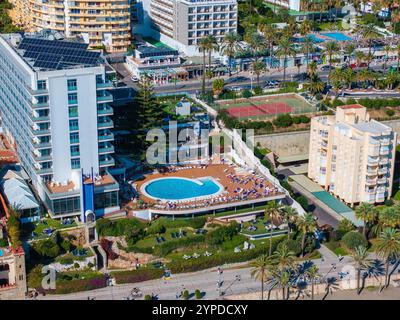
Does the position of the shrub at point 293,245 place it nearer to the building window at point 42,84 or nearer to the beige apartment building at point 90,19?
the building window at point 42,84

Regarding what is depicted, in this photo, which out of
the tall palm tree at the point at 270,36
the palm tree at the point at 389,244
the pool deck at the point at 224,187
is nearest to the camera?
the palm tree at the point at 389,244

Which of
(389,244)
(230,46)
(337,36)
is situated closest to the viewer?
(389,244)

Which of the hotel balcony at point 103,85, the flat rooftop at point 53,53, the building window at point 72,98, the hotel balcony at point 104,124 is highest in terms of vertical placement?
the flat rooftop at point 53,53

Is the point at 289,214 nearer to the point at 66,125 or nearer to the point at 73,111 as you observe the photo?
the point at 73,111

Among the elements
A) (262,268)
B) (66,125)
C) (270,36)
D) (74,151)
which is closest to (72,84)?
(66,125)

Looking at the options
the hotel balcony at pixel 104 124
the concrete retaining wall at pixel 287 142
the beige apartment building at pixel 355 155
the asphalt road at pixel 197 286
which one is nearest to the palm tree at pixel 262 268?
the asphalt road at pixel 197 286

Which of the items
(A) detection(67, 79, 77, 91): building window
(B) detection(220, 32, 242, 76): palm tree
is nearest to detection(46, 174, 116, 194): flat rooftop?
(A) detection(67, 79, 77, 91): building window
